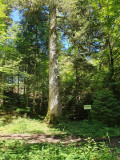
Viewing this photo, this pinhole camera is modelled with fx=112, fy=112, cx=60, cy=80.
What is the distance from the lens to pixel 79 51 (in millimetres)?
9000

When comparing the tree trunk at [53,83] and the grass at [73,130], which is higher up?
the tree trunk at [53,83]

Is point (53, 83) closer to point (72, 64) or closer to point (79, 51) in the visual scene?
point (72, 64)

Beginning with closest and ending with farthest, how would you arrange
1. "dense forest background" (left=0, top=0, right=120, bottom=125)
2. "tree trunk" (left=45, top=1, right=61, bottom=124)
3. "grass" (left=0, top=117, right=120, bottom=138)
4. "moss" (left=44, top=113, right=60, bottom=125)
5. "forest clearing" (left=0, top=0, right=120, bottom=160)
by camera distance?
"grass" (left=0, top=117, right=120, bottom=138) → "forest clearing" (left=0, top=0, right=120, bottom=160) → "dense forest background" (left=0, top=0, right=120, bottom=125) → "moss" (left=44, top=113, right=60, bottom=125) → "tree trunk" (left=45, top=1, right=61, bottom=124)

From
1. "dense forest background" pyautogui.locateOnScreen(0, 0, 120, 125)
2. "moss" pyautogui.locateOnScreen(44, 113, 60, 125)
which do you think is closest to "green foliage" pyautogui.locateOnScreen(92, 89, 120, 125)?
"dense forest background" pyautogui.locateOnScreen(0, 0, 120, 125)

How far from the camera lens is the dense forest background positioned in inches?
248

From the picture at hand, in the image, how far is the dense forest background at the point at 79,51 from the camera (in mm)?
6301

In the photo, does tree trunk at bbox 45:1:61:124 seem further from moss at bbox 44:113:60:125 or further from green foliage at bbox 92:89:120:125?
green foliage at bbox 92:89:120:125

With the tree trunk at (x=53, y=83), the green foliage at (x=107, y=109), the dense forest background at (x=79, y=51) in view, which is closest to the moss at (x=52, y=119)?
the tree trunk at (x=53, y=83)

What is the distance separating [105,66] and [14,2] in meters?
7.94

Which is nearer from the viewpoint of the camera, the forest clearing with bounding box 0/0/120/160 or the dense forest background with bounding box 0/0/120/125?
the forest clearing with bounding box 0/0/120/160

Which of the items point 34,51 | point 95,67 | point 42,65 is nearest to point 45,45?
point 34,51

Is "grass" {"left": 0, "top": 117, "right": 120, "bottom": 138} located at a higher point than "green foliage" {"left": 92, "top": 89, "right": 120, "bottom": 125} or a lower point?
lower

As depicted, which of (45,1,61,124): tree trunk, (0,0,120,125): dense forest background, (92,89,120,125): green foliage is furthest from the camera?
(45,1,61,124): tree trunk

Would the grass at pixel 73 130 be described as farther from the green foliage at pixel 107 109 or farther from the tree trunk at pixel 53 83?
the tree trunk at pixel 53 83
